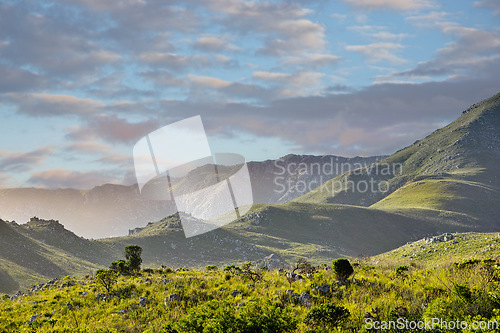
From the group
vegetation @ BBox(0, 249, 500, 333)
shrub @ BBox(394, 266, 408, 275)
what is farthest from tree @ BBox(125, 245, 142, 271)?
shrub @ BBox(394, 266, 408, 275)

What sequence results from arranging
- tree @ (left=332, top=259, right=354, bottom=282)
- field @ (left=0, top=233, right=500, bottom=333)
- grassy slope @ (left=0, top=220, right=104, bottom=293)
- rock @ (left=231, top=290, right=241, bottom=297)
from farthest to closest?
grassy slope @ (left=0, top=220, right=104, bottom=293) < tree @ (left=332, top=259, right=354, bottom=282) < rock @ (left=231, top=290, right=241, bottom=297) < field @ (left=0, top=233, right=500, bottom=333)

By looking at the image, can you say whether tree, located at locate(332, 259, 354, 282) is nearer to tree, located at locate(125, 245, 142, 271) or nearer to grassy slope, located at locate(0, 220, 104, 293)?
tree, located at locate(125, 245, 142, 271)

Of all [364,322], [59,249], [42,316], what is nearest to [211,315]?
[364,322]

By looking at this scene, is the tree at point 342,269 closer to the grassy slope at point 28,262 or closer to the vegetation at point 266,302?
the vegetation at point 266,302

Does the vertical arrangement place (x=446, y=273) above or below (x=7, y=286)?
above

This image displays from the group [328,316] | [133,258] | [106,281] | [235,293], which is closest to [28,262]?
[133,258]

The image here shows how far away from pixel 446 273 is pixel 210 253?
13985 centimetres

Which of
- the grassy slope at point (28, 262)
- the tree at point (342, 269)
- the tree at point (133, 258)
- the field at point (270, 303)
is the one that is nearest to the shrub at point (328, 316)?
the field at point (270, 303)

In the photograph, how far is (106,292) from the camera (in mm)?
24672

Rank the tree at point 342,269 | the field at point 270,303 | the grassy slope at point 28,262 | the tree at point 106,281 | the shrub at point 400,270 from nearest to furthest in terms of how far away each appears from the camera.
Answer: the field at point 270,303, the tree at point 342,269, the shrub at point 400,270, the tree at point 106,281, the grassy slope at point 28,262

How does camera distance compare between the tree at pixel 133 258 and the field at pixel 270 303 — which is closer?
the field at pixel 270 303

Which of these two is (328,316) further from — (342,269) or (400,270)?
(400,270)

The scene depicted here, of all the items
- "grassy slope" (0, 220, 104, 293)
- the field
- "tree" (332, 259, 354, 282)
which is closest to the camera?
the field

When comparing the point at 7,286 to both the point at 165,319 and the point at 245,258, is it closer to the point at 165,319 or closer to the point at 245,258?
Answer: the point at 165,319
